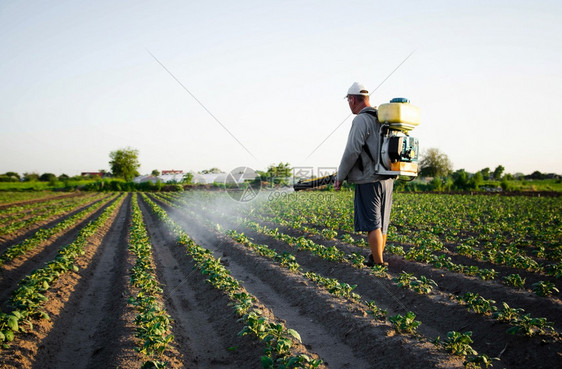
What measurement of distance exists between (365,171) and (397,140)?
700 mm

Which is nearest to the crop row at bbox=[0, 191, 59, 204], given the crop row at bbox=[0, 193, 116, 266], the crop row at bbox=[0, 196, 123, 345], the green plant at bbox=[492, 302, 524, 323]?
the crop row at bbox=[0, 193, 116, 266]

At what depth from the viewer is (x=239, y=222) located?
527 inches

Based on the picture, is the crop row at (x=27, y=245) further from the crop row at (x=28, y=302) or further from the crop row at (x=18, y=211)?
the crop row at (x=18, y=211)

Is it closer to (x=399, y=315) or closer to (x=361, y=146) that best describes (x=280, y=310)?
(x=399, y=315)

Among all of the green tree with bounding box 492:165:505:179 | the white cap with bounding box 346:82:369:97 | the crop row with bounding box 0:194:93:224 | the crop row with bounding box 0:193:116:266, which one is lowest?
the crop row with bounding box 0:194:93:224

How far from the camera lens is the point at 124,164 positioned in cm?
9238

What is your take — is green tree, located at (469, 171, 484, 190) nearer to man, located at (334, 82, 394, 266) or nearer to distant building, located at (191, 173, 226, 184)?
distant building, located at (191, 173, 226, 184)

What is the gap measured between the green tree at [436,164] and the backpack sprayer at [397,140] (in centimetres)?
7952

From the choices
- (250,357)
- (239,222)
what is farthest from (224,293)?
(239,222)

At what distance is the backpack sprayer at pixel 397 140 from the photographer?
4.61 metres

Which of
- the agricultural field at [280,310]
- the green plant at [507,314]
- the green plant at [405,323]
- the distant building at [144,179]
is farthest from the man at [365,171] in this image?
the distant building at [144,179]

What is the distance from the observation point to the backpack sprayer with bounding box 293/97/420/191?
461 cm

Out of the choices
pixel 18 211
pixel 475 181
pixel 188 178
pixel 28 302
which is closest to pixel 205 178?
pixel 188 178

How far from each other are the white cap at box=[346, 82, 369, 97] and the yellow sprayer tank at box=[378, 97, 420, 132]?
55 cm
